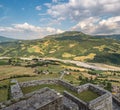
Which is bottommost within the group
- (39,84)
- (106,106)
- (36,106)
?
(106,106)

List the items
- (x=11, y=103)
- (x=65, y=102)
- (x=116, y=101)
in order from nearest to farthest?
1. (x=11, y=103)
2. (x=65, y=102)
3. (x=116, y=101)

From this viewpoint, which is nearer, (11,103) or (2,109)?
(2,109)

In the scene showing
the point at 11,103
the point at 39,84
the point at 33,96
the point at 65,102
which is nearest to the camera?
the point at 11,103

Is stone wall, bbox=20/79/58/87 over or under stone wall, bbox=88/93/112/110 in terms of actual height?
over

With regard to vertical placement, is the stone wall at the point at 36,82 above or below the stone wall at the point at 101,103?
above

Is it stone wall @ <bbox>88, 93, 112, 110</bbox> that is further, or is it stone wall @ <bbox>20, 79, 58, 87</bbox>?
→ stone wall @ <bbox>20, 79, 58, 87</bbox>

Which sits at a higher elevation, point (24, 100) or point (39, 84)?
point (24, 100)

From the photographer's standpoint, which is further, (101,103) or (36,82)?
(36,82)

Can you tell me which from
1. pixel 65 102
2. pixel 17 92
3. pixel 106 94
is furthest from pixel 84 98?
pixel 17 92

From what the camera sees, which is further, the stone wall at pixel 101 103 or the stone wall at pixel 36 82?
the stone wall at pixel 36 82

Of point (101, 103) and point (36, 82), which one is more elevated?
point (36, 82)

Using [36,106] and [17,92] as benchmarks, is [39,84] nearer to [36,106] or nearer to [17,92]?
[17,92]
